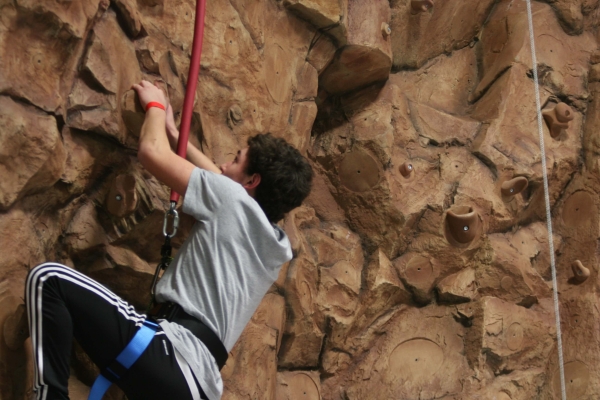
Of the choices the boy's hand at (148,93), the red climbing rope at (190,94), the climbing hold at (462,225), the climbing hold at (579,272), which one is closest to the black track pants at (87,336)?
the red climbing rope at (190,94)

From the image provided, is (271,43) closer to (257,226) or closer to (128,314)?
(257,226)

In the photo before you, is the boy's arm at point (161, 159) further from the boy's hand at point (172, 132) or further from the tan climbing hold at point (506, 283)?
the tan climbing hold at point (506, 283)

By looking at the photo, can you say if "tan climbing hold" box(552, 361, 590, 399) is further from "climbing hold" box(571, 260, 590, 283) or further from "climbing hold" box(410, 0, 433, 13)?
"climbing hold" box(410, 0, 433, 13)

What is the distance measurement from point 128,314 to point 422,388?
2.13 meters

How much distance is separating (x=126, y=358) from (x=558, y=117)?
3106 millimetres

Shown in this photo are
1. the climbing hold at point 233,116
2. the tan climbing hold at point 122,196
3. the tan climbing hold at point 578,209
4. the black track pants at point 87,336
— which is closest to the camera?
the black track pants at point 87,336

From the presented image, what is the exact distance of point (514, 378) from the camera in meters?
3.77

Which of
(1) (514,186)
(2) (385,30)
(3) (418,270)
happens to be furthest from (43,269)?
(1) (514,186)

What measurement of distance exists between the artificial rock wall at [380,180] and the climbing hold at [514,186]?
0.01 metres

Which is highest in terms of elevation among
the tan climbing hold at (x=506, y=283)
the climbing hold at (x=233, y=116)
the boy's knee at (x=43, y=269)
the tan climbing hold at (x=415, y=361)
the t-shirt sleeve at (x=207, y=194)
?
the t-shirt sleeve at (x=207, y=194)

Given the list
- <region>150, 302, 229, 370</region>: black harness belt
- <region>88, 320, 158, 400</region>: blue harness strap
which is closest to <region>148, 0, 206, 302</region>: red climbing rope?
<region>150, 302, 229, 370</region>: black harness belt

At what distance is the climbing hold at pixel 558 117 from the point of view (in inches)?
163

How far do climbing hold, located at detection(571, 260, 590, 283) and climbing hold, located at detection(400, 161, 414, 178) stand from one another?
1.10m

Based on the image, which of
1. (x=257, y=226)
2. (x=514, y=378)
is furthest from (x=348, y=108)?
(x=257, y=226)
